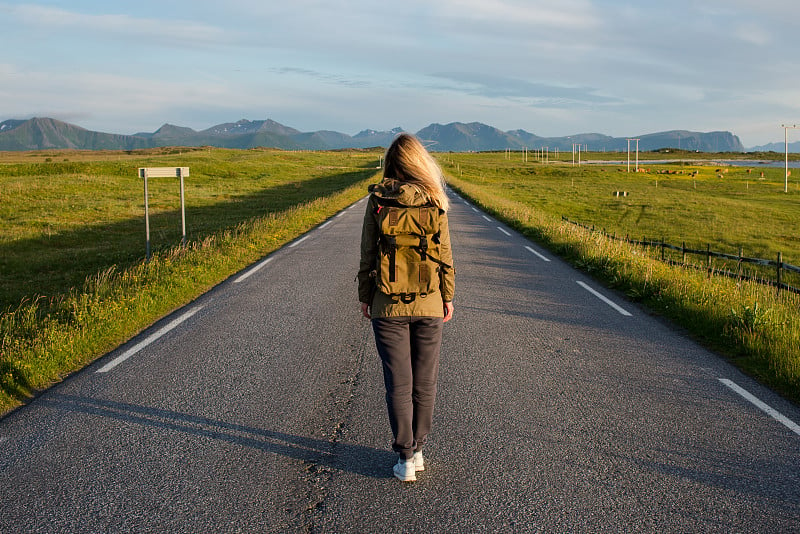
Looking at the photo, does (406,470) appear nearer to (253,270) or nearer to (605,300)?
(605,300)

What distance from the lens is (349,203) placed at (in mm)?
31266

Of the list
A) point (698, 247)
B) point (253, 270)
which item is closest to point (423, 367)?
point (253, 270)

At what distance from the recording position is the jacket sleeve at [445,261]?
383 centimetres

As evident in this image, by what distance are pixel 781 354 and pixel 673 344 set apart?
116cm

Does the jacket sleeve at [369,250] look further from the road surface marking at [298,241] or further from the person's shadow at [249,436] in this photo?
the road surface marking at [298,241]

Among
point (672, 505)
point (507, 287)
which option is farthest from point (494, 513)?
point (507, 287)

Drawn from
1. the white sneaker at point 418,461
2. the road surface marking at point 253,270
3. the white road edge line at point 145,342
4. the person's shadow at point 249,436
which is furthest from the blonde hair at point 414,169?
the road surface marking at point 253,270

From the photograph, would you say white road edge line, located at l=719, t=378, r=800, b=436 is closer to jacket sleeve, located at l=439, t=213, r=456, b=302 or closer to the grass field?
the grass field

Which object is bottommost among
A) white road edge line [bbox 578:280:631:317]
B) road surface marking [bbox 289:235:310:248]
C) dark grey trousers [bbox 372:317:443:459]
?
white road edge line [bbox 578:280:631:317]

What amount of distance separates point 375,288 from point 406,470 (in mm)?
1103

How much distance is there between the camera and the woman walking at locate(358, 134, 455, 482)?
12.2ft

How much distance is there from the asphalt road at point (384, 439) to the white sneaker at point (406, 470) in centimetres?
6

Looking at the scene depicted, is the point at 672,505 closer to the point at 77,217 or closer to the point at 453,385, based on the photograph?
the point at 453,385

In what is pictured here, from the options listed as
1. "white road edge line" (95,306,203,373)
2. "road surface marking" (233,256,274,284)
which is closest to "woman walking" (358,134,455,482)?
"white road edge line" (95,306,203,373)
